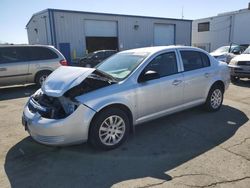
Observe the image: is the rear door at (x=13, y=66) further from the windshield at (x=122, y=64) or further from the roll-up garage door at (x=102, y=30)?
the roll-up garage door at (x=102, y=30)

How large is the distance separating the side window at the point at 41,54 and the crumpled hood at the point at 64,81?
18.1 feet

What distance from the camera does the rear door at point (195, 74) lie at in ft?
15.8

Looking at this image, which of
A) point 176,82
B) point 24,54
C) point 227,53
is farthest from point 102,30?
point 176,82

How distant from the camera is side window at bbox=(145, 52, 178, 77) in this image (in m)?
4.34

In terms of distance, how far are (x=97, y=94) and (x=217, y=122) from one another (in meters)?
2.78

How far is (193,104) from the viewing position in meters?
5.07

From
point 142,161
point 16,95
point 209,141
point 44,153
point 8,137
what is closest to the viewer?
point 142,161

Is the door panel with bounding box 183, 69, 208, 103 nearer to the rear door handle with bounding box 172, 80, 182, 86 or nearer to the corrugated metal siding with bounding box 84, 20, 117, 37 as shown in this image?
the rear door handle with bounding box 172, 80, 182, 86

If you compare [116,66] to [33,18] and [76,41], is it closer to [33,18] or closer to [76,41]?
[76,41]

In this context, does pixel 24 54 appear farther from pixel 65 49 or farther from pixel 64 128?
pixel 65 49

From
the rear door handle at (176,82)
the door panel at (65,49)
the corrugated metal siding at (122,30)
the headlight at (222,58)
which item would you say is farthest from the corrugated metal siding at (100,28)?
the rear door handle at (176,82)

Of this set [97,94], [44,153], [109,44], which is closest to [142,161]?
[97,94]

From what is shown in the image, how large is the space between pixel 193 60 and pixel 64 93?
2936mm

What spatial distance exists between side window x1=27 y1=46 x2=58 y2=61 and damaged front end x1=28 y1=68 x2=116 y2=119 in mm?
5630
